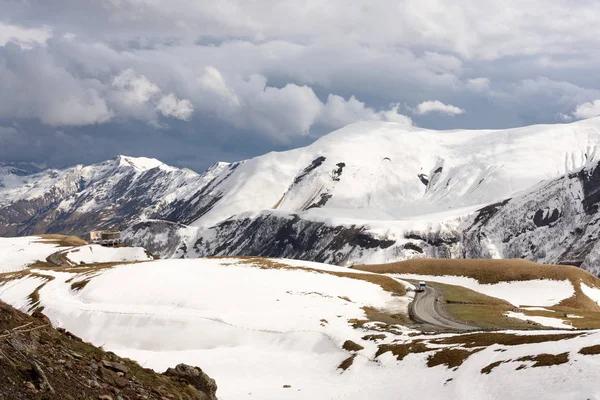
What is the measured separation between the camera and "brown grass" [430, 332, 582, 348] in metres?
41.5

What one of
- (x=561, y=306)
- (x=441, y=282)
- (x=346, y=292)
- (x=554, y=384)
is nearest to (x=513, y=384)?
(x=554, y=384)

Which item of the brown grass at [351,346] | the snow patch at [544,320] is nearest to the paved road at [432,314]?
the snow patch at [544,320]

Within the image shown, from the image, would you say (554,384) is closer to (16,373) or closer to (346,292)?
(16,373)

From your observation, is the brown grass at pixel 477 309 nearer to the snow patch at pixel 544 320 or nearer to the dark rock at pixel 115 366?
the snow patch at pixel 544 320

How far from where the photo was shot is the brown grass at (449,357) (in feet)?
133

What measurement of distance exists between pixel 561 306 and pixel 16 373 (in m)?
117

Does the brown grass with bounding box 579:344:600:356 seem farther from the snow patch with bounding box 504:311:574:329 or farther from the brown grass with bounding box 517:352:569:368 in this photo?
the snow patch with bounding box 504:311:574:329

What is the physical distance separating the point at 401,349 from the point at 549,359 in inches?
722

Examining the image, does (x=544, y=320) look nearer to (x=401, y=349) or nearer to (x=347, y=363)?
(x=401, y=349)

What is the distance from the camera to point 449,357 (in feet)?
139

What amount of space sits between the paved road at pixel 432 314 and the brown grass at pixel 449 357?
2320 centimetres

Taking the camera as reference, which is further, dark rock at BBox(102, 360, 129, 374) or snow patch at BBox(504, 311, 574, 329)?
snow patch at BBox(504, 311, 574, 329)

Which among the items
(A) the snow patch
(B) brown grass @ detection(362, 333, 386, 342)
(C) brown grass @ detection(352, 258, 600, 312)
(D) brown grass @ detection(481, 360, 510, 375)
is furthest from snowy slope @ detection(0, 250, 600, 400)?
(C) brown grass @ detection(352, 258, 600, 312)

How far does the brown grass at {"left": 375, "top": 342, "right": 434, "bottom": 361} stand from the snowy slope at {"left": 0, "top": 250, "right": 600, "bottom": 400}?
24.2 inches
